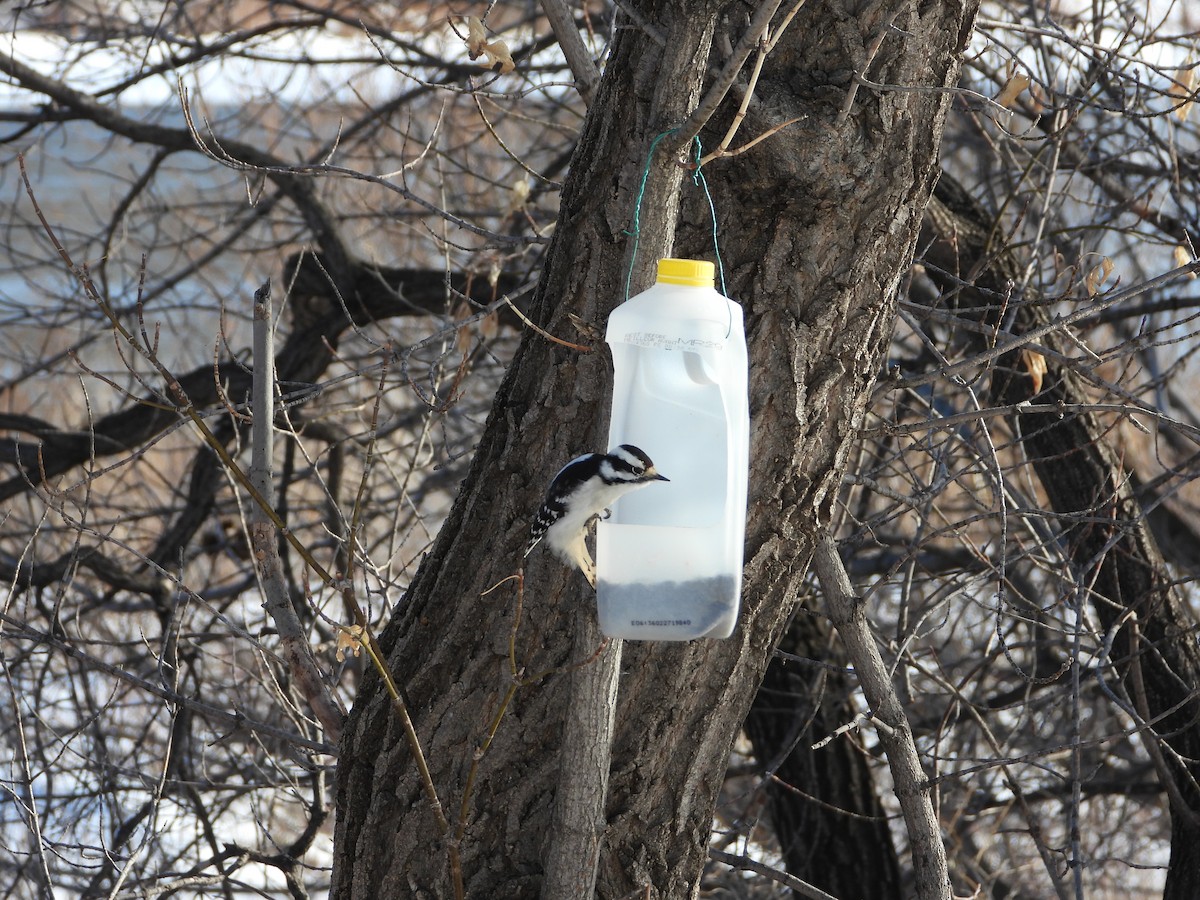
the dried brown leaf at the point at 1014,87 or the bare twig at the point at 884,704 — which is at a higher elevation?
the dried brown leaf at the point at 1014,87

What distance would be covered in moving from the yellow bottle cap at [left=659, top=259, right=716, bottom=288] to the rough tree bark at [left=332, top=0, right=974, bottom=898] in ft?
1.44

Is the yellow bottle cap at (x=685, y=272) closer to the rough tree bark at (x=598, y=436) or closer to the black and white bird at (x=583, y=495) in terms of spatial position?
the black and white bird at (x=583, y=495)

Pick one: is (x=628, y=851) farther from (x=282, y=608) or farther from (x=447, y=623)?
(x=282, y=608)

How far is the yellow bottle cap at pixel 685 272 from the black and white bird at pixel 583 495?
23 cm

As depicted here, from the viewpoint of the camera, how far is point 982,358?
2480 mm

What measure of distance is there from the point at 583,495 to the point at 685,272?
0.34m

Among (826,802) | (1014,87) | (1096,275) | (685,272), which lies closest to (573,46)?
(1014,87)

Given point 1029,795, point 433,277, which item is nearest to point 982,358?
point 433,277

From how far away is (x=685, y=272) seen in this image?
154 centimetres

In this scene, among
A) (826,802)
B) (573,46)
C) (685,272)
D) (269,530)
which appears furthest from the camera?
(826,802)

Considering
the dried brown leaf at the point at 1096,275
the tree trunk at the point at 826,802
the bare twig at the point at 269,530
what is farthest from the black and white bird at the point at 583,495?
the tree trunk at the point at 826,802

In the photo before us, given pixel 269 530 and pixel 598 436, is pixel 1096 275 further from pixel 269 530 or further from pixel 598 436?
pixel 269 530

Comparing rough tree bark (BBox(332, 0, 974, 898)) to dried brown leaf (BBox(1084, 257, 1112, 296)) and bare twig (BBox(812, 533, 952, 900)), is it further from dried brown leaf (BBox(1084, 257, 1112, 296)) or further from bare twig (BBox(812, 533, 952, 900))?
dried brown leaf (BBox(1084, 257, 1112, 296))

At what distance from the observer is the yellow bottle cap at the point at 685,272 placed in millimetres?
1542
